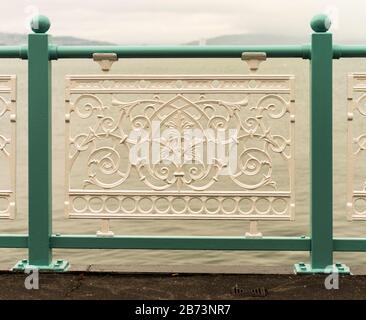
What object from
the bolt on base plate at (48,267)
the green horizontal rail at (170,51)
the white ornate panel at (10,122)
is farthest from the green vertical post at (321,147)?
the white ornate panel at (10,122)

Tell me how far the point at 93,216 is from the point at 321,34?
1723 millimetres

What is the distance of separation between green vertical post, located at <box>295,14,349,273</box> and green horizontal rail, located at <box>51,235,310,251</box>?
10 cm

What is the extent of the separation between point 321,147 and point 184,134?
815 millimetres

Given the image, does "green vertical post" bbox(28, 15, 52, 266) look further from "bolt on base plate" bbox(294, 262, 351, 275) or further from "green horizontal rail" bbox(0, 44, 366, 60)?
"bolt on base plate" bbox(294, 262, 351, 275)

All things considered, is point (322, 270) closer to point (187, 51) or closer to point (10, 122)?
point (187, 51)

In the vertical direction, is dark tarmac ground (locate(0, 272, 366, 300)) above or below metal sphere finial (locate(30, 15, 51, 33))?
below

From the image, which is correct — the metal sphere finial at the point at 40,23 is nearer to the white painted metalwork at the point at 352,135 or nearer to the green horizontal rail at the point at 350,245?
the white painted metalwork at the point at 352,135

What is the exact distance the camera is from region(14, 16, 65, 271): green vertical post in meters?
4.63

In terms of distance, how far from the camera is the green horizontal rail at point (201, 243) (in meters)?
4.60

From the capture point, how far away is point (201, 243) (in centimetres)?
463

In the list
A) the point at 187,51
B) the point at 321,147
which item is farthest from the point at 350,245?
the point at 187,51

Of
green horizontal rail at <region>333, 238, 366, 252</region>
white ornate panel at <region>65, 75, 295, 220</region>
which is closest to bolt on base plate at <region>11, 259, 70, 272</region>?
white ornate panel at <region>65, 75, 295, 220</region>

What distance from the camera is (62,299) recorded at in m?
4.08
